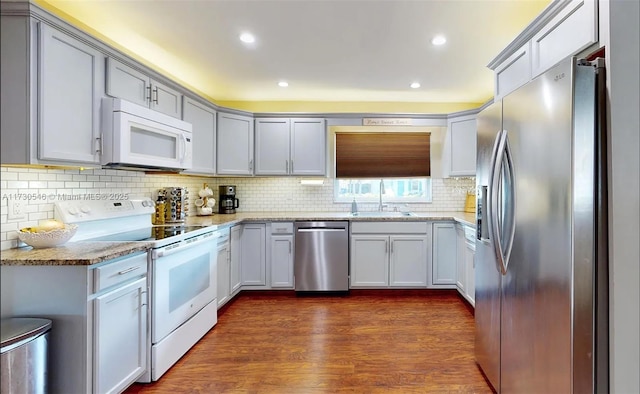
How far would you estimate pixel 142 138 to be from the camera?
92.0 inches

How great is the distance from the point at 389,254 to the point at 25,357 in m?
3.03

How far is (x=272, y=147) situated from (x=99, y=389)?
2873 mm

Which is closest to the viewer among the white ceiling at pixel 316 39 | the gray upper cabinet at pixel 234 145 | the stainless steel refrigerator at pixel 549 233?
the stainless steel refrigerator at pixel 549 233

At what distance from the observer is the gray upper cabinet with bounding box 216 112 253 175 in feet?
12.4

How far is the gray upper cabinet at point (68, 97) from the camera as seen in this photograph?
1.71 metres

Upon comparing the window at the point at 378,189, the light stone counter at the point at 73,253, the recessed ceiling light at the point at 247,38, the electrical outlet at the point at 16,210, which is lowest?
the light stone counter at the point at 73,253

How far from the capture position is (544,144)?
4.59 feet

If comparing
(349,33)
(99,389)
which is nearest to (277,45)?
(349,33)

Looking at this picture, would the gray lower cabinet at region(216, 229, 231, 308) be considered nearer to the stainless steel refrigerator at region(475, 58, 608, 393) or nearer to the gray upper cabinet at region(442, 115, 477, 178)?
the stainless steel refrigerator at region(475, 58, 608, 393)

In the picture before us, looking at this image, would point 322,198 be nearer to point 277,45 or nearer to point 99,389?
point 277,45

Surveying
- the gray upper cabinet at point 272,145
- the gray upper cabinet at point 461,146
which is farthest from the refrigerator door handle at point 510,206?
the gray upper cabinet at point 272,145

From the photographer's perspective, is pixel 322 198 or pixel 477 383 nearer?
pixel 477 383

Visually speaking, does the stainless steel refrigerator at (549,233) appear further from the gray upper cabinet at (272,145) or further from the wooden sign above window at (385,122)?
the gray upper cabinet at (272,145)

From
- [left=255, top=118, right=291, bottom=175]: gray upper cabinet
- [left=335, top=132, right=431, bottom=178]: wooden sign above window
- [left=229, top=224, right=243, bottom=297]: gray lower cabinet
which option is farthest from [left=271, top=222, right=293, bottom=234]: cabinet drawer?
[left=335, top=132, right=431, bottom=178]: wooden sign above window
